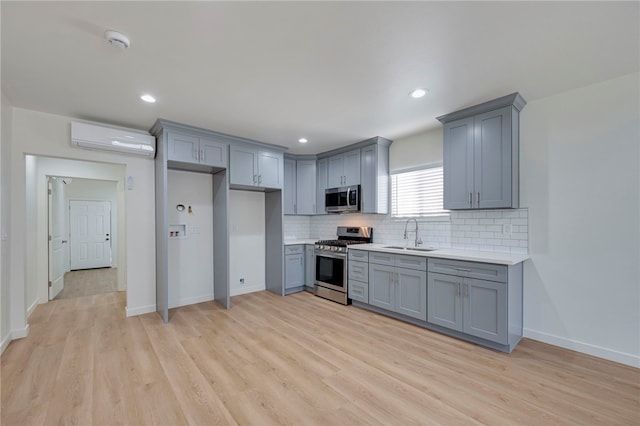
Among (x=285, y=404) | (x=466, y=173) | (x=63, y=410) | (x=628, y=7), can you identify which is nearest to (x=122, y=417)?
(x=63, y=410)

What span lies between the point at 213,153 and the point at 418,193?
304 cm

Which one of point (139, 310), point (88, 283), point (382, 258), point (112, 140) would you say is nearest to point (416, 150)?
point (382, 258)

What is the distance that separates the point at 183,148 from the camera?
366 centimetres

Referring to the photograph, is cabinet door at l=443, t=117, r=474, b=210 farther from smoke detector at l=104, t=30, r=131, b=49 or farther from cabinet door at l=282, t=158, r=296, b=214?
smoke detector at l=104, t=30, r=131, b=49

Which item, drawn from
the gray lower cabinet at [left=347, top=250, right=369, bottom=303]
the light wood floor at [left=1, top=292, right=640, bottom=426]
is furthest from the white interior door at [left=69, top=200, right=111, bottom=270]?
the gray lower cabinet at [left=347, top=250, right=369, bottom=303]

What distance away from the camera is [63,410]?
192 centimetres

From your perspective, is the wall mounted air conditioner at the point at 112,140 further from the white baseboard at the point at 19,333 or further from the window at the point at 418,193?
the window at the point at 418,193

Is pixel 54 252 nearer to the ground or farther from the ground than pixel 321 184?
nearer to the ground

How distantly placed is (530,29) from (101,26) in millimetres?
2793

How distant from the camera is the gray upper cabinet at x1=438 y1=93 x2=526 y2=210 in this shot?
2.93 metres

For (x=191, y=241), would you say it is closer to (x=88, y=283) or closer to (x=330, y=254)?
(x=330, y=254)

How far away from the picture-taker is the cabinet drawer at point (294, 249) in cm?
486

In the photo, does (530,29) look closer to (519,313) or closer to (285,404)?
(519,313)

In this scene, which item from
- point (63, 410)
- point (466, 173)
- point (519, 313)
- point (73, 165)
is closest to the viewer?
point (63, 410)
